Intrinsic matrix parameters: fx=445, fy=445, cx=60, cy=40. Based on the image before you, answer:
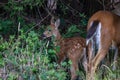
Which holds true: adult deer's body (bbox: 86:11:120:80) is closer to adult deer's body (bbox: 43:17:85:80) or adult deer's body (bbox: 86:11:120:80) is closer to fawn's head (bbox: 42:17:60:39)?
adult deer's body (bbox: 43:17:85:80)

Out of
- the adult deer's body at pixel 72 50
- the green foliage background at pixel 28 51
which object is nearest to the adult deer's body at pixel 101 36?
the adult deer's body at pixel 72 50

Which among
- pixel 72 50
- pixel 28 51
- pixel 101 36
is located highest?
pixel 101 36

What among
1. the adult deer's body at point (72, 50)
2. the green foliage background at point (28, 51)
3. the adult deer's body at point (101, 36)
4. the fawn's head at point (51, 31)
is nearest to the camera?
the green foliage background at point (28, 51)

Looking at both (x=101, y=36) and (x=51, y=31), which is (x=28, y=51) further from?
(x=101, y=36)

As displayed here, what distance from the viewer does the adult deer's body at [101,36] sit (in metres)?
8.09

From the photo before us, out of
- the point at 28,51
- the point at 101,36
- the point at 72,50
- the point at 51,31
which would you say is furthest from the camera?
the point at 51,31

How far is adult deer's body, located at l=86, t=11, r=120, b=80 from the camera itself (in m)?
8.09

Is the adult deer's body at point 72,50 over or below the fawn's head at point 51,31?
below

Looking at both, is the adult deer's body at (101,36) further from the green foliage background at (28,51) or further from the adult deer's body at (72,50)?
the green foliage background at (28,51)

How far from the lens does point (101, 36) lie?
8133mm

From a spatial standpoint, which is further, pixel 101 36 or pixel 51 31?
pixel 51 31

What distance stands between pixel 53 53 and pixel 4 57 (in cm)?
100

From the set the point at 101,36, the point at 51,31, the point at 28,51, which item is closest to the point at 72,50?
the point at 101,36

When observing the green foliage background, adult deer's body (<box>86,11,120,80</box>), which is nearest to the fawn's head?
the green foliage background
